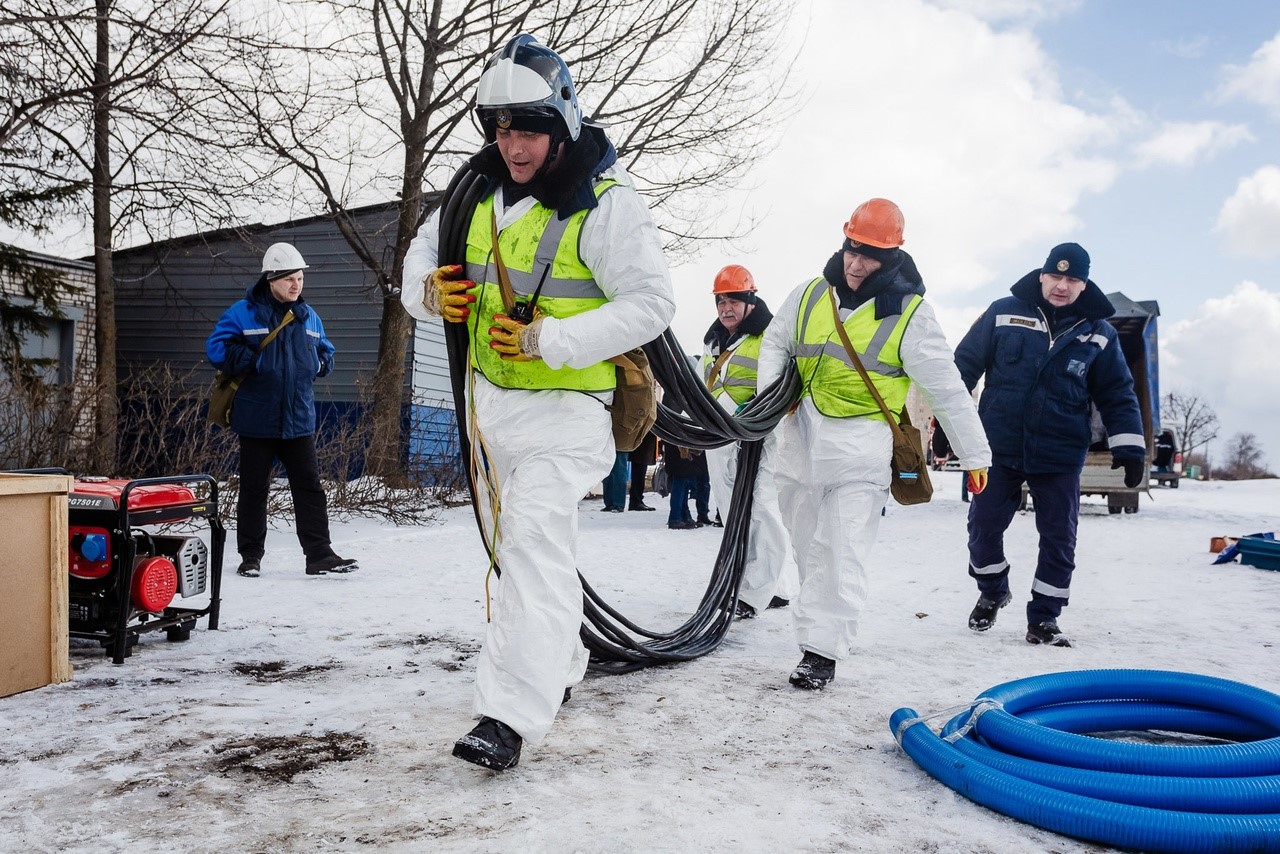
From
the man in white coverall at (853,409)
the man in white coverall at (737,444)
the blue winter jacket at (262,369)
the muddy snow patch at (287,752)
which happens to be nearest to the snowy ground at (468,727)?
the muddy snow patch at (287,752)

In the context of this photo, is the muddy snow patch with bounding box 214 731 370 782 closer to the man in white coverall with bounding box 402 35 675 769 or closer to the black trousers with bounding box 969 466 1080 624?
the man in white coverall with bounding box 402 35 675 769

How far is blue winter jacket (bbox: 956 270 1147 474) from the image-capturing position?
4969 millimetres

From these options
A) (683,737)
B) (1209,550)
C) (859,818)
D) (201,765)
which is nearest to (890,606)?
(683,737)

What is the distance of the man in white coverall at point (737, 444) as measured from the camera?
5.55m

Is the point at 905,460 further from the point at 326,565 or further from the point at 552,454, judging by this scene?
the point at 326,565

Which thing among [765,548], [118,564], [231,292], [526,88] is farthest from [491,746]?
[231,292]

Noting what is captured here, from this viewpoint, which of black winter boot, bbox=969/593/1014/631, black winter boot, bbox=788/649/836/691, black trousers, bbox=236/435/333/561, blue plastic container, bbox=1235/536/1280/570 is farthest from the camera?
blue plastic container, bbox=1235/536/1280/570

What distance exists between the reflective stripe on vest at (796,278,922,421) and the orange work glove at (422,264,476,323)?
5.87ft

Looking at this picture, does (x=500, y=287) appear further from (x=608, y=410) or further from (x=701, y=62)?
(x=701, y=62)

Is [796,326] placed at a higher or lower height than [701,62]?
lower

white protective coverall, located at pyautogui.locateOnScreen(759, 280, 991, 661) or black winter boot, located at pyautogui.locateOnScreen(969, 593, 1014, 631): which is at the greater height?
white protective coverall, located at pyautogui.locateOnScreen(759, 280, 991, 661)

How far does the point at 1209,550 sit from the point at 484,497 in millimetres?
8414

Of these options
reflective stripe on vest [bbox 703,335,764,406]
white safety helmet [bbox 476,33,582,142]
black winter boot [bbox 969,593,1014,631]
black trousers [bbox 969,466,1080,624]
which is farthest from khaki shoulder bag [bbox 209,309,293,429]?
black winter boot [bbox 969,593,1014,631]

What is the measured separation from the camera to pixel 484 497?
11.0 feet
